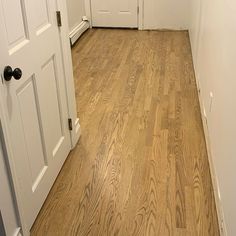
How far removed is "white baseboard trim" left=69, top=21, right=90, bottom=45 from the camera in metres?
4.56

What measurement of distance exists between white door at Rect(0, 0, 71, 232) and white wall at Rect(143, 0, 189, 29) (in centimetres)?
351

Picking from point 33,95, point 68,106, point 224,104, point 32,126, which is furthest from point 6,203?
point 224,104

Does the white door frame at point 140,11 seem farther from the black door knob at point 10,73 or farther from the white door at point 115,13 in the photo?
the black door knob at point 10,73

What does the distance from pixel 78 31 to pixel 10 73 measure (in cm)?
363

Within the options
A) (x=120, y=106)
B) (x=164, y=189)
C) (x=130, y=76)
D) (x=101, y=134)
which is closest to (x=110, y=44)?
(x=130, y=76)

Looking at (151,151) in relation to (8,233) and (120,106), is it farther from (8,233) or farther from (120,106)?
(8,233)

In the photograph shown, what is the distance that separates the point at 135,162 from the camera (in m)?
2.24

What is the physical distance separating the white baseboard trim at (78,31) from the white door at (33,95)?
260 centimetres

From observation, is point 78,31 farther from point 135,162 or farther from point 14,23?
point 14,23

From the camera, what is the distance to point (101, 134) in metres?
2.58

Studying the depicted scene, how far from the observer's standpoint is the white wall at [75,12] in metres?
4.53

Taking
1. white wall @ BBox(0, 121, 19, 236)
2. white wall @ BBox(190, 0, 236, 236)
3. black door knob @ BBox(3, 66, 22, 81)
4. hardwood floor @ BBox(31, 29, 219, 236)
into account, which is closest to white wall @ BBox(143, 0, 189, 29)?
hardwood floor @ BBox(31, 29, 219, 236)

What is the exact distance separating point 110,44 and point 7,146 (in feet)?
11.7

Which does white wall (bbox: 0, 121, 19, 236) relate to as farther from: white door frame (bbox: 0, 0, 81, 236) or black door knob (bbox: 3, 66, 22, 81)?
black door knob (bbox: 3, 66, 22, 81)
